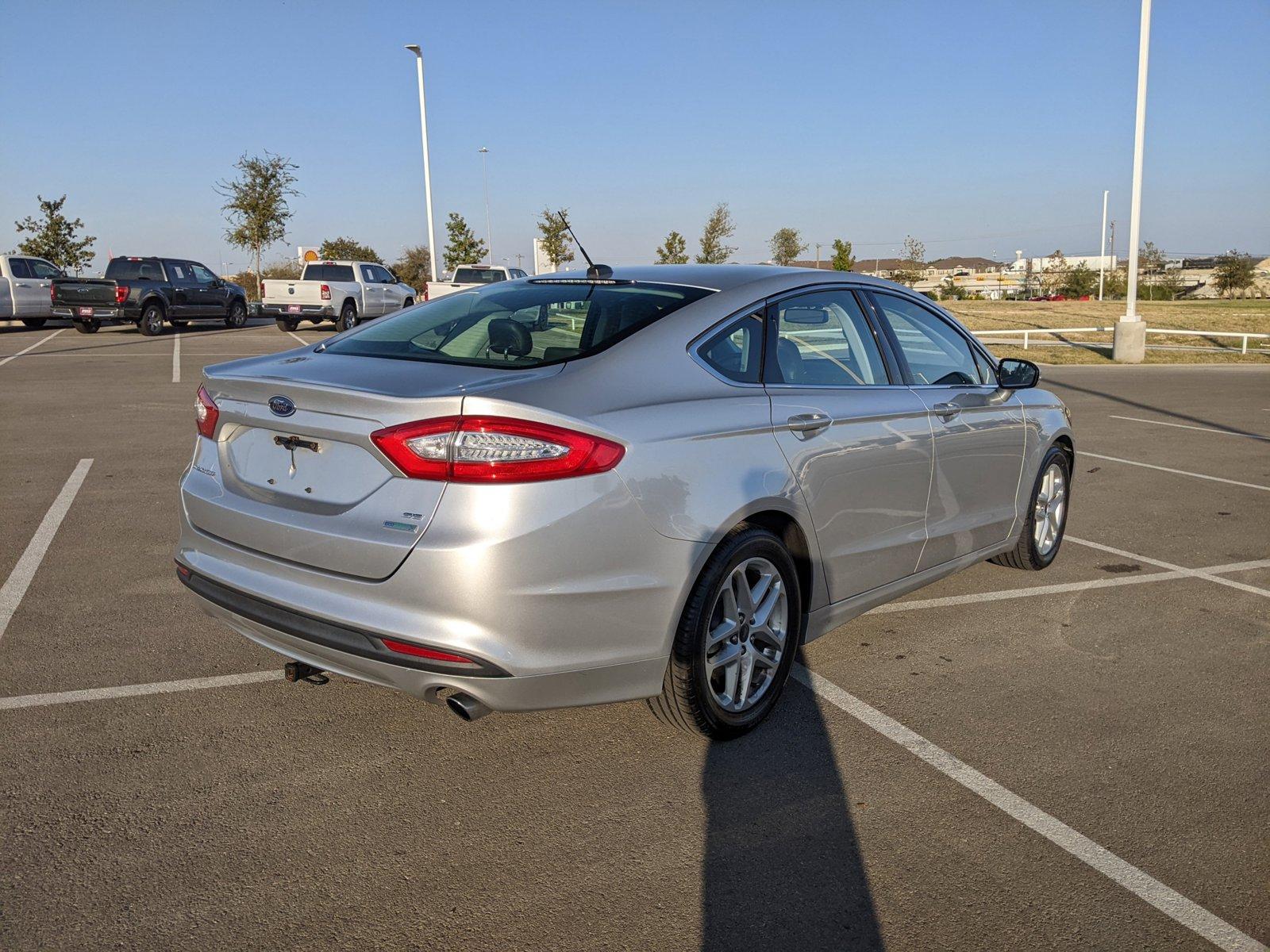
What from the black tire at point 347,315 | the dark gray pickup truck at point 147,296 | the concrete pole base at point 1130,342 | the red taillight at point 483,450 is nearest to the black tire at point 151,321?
the dark gray pickup truck at point 147,296

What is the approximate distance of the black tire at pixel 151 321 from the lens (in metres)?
25.7

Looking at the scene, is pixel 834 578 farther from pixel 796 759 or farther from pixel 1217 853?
pixel 1217 853

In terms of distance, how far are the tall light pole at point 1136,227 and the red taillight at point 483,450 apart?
20553mm

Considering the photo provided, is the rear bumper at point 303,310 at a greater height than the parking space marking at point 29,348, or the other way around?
the rear bumper at point 303,310

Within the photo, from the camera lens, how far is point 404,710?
13.4 ft

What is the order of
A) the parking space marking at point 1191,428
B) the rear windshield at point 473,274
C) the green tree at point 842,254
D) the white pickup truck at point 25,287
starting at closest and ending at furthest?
the parking space marking at point 1191,428, the white pickup truck at point 25,287, the rear windshield at point 473,274, the green tree at point 842,254

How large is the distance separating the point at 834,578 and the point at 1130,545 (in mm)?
3521

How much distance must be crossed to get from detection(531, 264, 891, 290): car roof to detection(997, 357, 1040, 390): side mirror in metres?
1.10

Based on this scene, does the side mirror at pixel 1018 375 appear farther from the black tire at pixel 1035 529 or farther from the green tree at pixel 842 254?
the green tree at pixel 842 254

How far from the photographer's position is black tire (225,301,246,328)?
96.7ft

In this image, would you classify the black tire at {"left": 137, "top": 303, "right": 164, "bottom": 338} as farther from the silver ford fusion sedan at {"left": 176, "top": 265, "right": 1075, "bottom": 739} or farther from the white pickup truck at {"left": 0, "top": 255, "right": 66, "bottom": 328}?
the silver ford fusion sedan at {"left": 176, "top": 265, "right": 1075, "bottom": 739}

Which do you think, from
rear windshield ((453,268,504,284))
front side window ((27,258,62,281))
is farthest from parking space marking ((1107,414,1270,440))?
front side window ((27,258,62,281))

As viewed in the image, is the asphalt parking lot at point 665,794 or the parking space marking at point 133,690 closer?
the asphalt parking lot at point 665,794

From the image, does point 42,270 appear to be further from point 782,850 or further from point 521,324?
point 782,850
